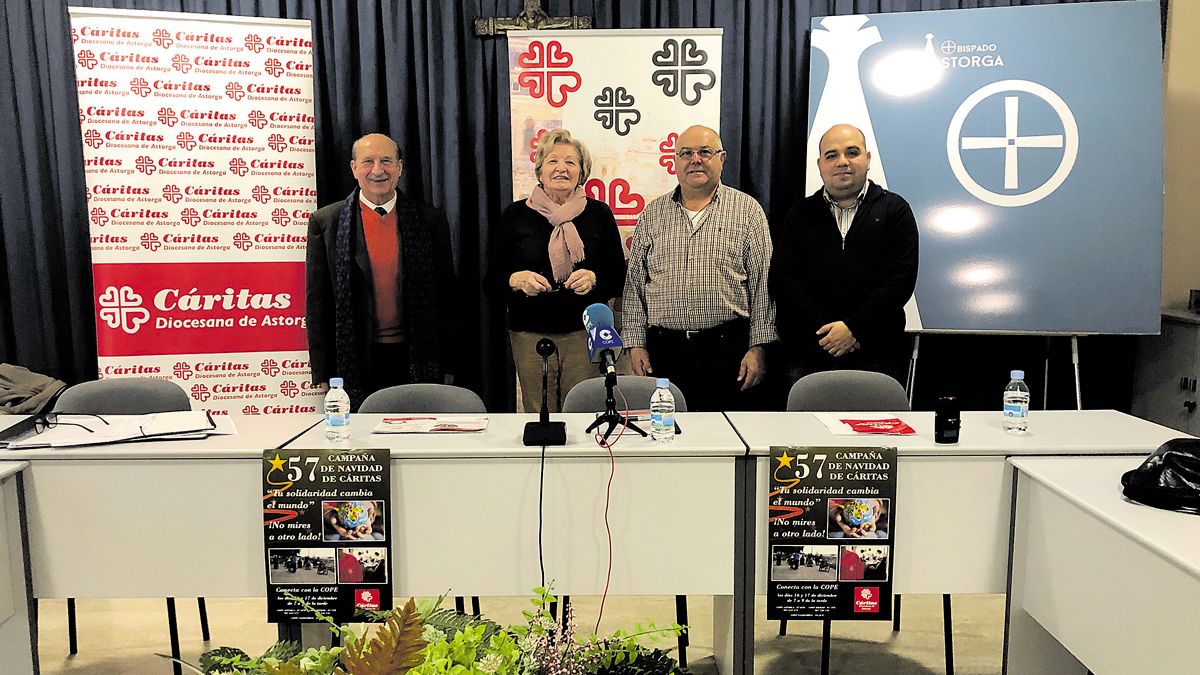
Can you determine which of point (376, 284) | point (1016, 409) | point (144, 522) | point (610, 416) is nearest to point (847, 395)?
point (1016, 409)

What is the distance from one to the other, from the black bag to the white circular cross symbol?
2158 mm

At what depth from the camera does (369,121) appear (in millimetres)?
3945

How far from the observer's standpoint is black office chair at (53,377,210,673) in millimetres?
2641

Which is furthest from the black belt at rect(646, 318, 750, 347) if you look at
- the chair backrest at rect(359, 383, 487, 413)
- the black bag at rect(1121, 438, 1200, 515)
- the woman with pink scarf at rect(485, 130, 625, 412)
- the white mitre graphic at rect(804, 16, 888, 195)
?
the black bag at rect(1121, 438, 1200, 515)

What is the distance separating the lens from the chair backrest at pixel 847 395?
8.72 ft

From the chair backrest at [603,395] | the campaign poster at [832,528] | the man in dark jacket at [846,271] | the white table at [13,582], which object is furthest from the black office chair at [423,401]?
the man in dark jacket at [846,271]

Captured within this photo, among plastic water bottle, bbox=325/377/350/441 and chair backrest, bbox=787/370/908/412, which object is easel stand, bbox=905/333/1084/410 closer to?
chair backrest, bbox=787/370/908/412

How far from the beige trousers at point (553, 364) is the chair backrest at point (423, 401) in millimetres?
1100

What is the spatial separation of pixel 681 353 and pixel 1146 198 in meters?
2.04

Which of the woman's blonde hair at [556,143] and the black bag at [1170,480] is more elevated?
the woman's blonde hair at [556,143]

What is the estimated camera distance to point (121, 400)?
2664mm

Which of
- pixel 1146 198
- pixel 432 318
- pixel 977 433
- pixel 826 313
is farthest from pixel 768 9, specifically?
pixel 977 433

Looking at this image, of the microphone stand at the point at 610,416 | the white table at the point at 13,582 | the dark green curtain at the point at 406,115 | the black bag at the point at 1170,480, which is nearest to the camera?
the black bag at the point at 1170,480

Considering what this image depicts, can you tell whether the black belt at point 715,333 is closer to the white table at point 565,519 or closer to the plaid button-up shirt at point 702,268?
the plaid button-up shirt at point 702,268
